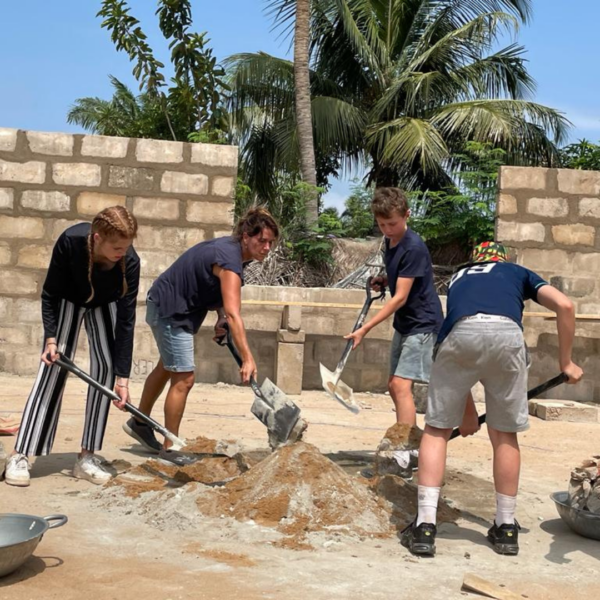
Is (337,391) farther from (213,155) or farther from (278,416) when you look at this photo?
(213,155)

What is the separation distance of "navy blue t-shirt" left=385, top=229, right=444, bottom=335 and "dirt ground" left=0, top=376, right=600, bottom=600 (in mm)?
934

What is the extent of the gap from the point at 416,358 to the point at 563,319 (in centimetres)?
147

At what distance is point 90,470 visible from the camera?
4.74 meters

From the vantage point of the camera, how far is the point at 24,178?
8.16 meters

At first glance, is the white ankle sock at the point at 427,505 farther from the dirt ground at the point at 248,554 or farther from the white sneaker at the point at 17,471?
the white sneaker at the point at 17,471

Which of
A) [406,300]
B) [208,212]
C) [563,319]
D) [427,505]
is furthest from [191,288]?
[208,212]

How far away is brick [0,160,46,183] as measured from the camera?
8.14m

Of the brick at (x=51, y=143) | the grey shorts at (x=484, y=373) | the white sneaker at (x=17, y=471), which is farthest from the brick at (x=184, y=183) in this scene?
the grey shorts at (x=484, y=373)

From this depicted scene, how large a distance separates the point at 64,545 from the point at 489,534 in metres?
1.86

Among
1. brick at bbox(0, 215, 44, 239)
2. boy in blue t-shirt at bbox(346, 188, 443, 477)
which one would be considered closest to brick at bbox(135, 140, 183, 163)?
brick at bbox(0, 215, 44, 239)

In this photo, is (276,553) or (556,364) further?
(556,364)

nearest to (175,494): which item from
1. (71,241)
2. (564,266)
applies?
(71,241)

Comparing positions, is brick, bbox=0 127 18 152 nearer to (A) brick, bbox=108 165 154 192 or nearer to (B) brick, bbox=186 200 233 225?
(A) brick, bbox=108 165 154 192

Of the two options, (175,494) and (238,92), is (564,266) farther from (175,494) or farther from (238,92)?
(238,92)
